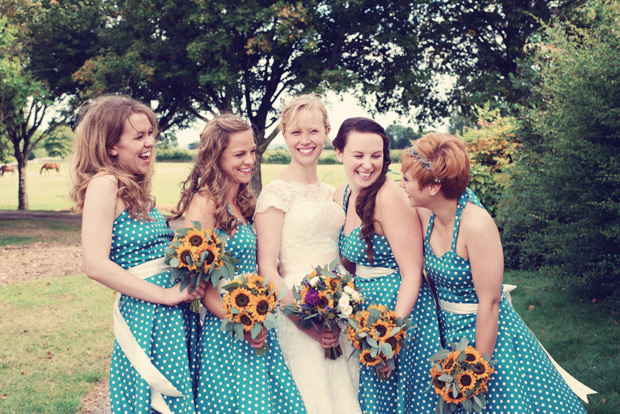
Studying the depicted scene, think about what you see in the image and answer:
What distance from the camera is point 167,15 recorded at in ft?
60.3

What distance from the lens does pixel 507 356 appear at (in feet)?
10.0

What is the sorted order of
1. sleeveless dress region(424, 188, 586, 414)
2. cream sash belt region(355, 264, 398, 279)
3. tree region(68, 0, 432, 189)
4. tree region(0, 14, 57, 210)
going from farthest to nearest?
1. tree region(68, 0, 432, 189)
2. tree region(0, 14, 57, 210)
3. cream sash belt region(355, 264, 398, 279)
4. sleeveless dress region(424, 188, 586, 414)

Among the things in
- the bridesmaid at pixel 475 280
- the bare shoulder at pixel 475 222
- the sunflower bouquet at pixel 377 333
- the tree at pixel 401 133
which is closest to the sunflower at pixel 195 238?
the sunflower bouquet at pixel 377 333

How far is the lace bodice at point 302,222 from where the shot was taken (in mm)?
3506

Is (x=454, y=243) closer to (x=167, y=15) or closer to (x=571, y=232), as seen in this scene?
(x=571, y=232)

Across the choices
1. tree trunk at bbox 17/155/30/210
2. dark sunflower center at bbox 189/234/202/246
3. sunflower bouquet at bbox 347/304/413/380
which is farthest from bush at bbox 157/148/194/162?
sunflower bouquet at bbox 347/304/413/380

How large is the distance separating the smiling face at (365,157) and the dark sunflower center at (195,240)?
107cm

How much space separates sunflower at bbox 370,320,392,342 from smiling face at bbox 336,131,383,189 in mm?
885

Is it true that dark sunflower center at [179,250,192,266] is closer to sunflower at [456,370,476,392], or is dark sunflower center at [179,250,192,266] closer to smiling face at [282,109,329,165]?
smiling face at [282,109,329,165]

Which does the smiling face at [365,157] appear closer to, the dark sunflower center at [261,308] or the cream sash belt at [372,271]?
the cream sash belt at [372,271]

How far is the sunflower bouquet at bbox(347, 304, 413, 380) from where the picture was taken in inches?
116

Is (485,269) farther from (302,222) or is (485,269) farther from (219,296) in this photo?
(219,296)

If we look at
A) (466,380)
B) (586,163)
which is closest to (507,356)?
(466,380)

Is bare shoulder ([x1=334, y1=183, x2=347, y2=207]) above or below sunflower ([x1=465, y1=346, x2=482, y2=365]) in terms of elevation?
above
